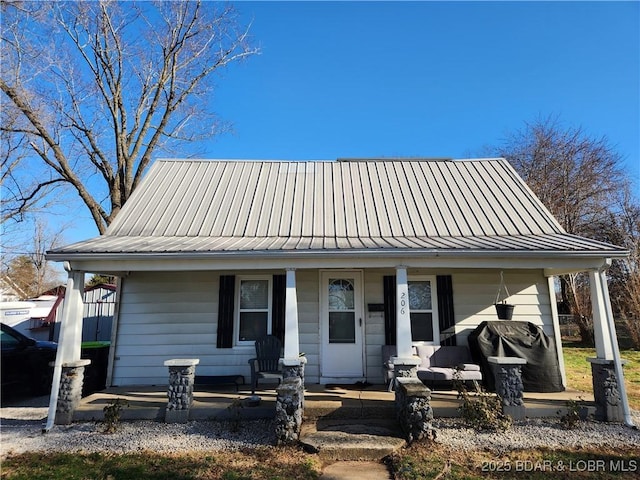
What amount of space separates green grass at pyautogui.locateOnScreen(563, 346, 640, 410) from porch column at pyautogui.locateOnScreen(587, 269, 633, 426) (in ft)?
4.33

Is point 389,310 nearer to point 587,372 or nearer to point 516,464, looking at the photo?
point 516,464

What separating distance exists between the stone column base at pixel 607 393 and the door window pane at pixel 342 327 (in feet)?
12.7

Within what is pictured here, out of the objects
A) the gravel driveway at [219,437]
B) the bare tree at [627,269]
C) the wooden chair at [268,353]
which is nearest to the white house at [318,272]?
the wooden chair at [268,353]

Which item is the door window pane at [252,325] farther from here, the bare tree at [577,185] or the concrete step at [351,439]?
the bare tree at [577,185]

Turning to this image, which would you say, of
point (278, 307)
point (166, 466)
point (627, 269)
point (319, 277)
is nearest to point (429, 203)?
point (319, 277)

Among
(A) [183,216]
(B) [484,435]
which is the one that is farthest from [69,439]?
(B) [484,435]

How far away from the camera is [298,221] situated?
771cm

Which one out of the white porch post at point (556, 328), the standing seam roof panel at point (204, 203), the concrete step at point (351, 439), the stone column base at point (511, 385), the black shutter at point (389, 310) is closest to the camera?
the concrete step at point (351, 439)

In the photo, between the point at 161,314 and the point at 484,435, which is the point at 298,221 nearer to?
the point at 161,314

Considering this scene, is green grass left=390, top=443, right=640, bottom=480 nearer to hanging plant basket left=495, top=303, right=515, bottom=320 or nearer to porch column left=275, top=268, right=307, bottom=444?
porch column left=275, top=268, right=307, bottom=444

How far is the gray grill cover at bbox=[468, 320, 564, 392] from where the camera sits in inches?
250

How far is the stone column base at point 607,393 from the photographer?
5.30m

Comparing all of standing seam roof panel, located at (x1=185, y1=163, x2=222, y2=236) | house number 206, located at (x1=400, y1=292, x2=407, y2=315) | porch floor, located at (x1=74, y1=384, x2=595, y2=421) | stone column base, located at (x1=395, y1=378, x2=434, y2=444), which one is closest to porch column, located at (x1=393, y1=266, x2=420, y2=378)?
house number 206, located at (x1=400, y1=292, x2=407, y2=315)

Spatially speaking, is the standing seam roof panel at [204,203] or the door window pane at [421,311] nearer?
the door window pane at [421,311]
